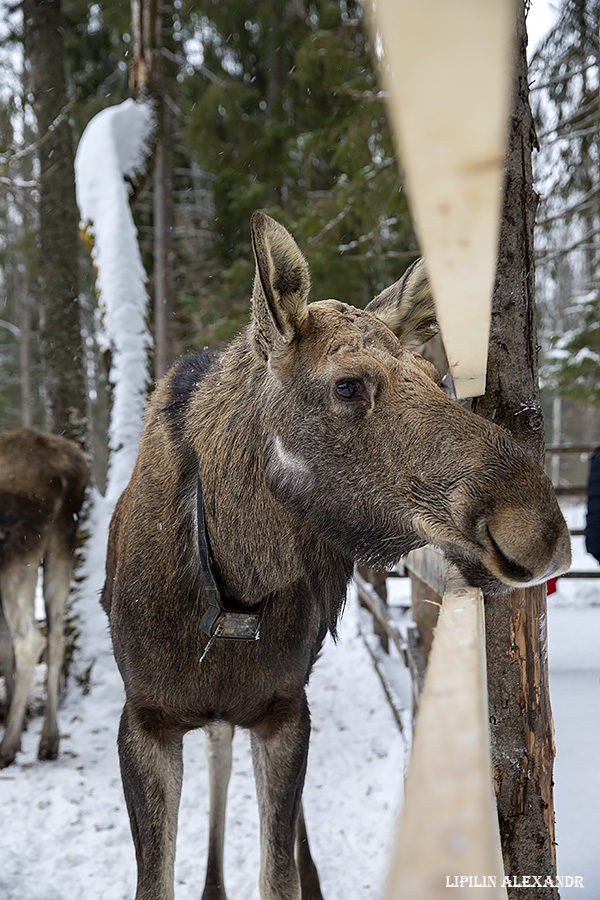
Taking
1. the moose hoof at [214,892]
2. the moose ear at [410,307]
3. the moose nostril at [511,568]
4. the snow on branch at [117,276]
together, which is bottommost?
the moose hoof at [214,892]

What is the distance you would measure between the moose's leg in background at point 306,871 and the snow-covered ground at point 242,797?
4.1 inches

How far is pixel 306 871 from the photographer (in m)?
3.13

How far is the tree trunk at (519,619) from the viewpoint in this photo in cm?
208

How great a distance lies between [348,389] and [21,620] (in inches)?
169

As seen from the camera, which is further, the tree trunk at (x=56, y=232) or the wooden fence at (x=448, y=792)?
the tree trunk at (x=56, y=232)

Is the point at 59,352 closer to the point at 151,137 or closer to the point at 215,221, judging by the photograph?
the point at 151,137

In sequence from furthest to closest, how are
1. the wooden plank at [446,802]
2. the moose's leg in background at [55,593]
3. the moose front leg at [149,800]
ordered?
the moose's leg in background at [55,593] < the moose front leg at [149,800] < the wooden plank at [446,802]

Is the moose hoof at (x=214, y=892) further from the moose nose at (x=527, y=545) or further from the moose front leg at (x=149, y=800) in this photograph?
the moose nose at (x=527, y=545)

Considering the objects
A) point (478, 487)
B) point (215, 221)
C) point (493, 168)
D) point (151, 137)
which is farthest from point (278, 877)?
point (215, 221)

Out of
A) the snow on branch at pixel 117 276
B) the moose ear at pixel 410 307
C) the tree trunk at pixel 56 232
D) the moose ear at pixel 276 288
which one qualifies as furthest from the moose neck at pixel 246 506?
the tree trunk at pixel 56 232

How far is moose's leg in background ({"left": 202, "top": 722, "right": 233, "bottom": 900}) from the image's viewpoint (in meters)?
3.06

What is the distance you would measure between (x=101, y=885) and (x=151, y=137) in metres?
7.04

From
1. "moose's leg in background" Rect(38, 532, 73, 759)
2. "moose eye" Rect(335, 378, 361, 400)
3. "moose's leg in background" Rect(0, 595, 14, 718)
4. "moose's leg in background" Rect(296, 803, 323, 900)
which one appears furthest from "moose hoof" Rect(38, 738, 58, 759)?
"moose eye" Rect(335, 378, 361, 400)

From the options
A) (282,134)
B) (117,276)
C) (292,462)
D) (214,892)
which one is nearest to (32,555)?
(117,276)
